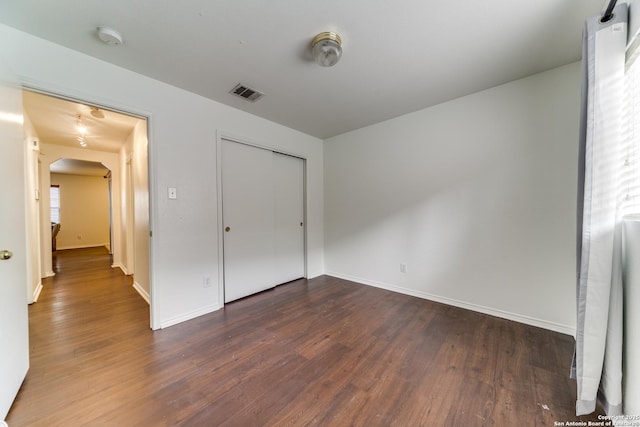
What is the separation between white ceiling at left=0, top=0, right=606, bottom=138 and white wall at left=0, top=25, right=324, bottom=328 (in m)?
0.14

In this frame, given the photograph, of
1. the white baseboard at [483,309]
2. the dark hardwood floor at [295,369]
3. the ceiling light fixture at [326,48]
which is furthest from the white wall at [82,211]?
the white baseboard at [483,309]

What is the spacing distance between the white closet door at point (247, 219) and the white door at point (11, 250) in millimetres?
1514

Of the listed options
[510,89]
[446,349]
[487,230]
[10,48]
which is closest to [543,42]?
[510,89]

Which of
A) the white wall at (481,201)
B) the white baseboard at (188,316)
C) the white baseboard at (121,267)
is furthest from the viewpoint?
the white baseboard at (121,267)

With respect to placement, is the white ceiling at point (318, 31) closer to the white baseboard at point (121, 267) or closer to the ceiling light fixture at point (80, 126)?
the ceiling light fixture at point (80, 126)

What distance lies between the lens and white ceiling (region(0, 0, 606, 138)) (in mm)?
1425

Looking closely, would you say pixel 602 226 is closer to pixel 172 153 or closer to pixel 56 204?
pixel 172 153

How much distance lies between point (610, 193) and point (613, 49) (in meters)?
0.78

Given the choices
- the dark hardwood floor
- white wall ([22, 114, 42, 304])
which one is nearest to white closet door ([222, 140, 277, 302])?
the dark hardwood floor

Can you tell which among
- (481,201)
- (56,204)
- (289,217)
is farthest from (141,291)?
(56,204)

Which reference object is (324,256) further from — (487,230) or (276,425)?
(276,425)

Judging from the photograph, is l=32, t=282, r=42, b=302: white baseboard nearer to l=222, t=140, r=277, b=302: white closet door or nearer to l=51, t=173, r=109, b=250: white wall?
l=222, t=140, r=277, b=302: white closet door

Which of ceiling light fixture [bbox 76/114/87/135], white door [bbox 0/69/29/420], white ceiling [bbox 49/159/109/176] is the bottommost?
white door [bbox 0/69/29/420]

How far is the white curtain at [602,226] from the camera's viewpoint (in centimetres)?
119
